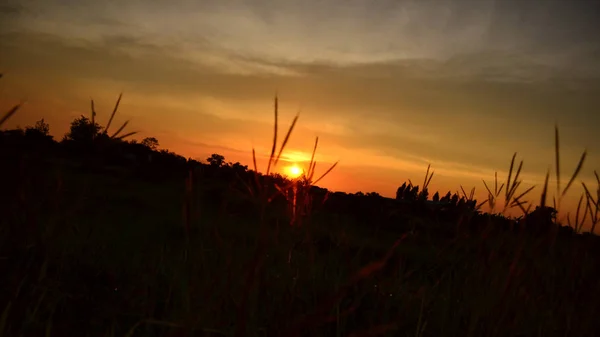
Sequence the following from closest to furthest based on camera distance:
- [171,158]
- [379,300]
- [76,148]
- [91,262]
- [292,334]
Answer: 1. [292,334]
2. [379,300]
3. [91,262]
4. [76,148]
5. [171,158]

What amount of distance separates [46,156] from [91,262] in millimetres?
6237

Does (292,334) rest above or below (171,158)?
below

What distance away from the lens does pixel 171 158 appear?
10766mm

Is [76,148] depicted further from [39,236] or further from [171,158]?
[39,236]

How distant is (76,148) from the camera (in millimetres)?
9820

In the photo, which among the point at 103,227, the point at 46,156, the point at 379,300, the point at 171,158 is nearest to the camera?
the point at 379,300

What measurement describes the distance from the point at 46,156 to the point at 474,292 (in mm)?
7909

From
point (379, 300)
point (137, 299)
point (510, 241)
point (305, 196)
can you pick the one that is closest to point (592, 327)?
point (510, 241)

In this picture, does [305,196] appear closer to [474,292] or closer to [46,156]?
[474,292]

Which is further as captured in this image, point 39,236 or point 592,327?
point 592,327

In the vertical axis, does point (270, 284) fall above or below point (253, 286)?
below

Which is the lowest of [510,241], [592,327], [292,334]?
[592,327]

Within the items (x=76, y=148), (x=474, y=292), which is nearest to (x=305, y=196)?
(x=474, y=292)

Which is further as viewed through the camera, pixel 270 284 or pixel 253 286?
pixel 270 284
